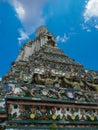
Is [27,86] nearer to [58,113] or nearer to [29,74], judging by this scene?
[58,113]

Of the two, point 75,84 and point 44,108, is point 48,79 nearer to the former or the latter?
point 75,84

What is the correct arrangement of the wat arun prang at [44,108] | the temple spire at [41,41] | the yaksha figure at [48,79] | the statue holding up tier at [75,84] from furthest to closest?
the temple spire at [41,41]
the statue holding up tier at [75,84]
the yaksha figure at [48,79]
the wat arun prang at [44,108]

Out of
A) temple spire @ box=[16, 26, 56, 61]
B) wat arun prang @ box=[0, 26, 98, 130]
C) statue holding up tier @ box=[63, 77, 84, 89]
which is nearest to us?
wat arun prang @ box=[0, 26, 98, 130]

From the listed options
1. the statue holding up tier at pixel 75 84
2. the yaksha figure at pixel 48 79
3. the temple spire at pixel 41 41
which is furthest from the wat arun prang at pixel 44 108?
the temple spire at pixel 41 41

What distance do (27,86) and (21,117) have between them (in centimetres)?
220

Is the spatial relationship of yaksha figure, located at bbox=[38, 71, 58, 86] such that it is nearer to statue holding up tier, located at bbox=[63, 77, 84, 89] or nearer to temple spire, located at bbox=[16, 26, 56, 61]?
statue holding up tier, located at bbox=[63, 77, 84, 89]

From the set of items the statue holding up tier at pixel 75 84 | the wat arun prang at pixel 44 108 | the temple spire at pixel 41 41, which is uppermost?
the temple spire at pixel 41 41

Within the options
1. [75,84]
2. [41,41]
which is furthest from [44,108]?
[41,41]

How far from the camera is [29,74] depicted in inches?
775

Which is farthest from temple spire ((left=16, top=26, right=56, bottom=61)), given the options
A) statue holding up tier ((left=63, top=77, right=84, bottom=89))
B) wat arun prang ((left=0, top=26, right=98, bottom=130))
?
wat arun prang ((left=0, top=26, right=98, bottom=130))

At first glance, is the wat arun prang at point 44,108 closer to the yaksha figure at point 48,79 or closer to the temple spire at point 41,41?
the yaksha figure at point 48,79

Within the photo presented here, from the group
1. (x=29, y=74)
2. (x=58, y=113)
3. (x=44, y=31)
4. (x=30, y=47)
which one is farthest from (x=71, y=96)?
(x=30, y=47)

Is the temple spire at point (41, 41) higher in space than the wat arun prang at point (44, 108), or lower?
higher

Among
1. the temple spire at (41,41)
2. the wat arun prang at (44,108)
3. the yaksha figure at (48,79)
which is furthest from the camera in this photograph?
the temple spire at (41,41)
